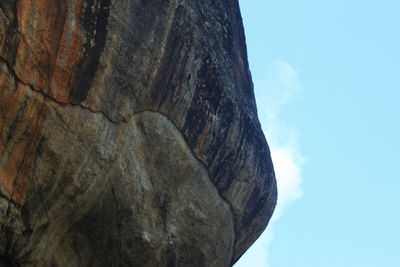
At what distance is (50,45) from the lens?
8453 millimetres

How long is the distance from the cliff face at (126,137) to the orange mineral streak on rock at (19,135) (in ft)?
0.05

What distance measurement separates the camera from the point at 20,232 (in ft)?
28.7

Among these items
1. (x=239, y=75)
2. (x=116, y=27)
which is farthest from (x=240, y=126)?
(x=116, y=27)

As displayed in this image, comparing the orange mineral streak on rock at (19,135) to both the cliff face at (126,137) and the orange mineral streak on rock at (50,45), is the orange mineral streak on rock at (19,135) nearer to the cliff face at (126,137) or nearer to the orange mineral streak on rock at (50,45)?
the cliff face at (126,137)

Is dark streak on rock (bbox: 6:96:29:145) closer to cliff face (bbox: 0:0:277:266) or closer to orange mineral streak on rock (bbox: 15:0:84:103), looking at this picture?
cliff face (bbox: 0:0:277:266)

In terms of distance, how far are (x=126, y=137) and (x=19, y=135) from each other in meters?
1.71

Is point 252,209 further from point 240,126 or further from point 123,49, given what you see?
point 123,49

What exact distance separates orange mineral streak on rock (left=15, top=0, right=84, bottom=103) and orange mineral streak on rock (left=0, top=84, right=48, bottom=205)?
204mm

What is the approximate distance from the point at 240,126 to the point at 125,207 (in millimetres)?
2372

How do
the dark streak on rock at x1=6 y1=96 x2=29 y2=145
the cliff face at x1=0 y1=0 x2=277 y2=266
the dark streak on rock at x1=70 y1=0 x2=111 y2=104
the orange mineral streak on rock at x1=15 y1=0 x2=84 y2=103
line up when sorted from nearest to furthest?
the orange mineral streak on rock at x1=15 y1=0 x2=84 y2=103 → the dark streak on rock at x1=6 y1=96 x2=29 y2=145 → the cliff face at x1=0 y1=0 x2=277 y2=266 → the dark streak on rock at x1=70 y1=0 x2=111 y2=104

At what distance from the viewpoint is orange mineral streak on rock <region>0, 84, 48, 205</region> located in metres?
8.23

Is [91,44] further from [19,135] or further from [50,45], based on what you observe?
[19,135]

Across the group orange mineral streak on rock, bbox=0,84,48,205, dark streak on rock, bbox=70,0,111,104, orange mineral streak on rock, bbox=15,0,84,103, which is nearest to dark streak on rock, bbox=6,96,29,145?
orange mineral streak on rock, bbox=0,84,48,205

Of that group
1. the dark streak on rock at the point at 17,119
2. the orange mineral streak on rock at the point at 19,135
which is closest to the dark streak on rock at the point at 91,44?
the orange mineral streak on rock at the point at 19,135
